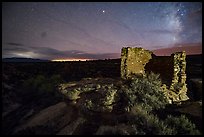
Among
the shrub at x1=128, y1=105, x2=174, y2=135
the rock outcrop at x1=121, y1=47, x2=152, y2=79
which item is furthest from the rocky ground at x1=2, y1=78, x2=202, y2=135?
the rock outcrop at x1=121, y1=47, x2=152, y2=79

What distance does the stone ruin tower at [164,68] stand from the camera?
52.7 ft

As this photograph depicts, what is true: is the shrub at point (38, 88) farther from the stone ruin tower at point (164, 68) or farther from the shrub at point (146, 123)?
the shrub at point (146, 123)

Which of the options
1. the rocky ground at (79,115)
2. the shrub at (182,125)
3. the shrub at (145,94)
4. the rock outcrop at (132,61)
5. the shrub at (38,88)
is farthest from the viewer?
the shrub at (38,88)

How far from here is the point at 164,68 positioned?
1733 centimetres

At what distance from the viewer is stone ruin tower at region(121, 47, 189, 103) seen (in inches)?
632

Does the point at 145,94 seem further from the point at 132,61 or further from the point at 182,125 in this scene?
the point at 132,61

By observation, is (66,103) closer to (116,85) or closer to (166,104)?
(116,85)

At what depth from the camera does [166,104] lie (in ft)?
43.2

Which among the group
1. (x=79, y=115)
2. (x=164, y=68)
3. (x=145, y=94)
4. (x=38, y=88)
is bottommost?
(x=79, y=115)

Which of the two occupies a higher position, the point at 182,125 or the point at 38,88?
the point at 38,88

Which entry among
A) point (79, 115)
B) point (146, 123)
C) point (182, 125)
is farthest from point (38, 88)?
point (182, 125)

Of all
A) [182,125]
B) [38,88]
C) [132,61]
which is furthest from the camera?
[38,88]

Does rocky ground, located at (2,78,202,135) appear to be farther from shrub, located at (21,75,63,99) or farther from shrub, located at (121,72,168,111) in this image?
shrub, located at (21,75,63,99)

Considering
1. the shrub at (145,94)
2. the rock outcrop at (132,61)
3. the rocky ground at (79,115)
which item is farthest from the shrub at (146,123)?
the rock outcrop at (132,61)
